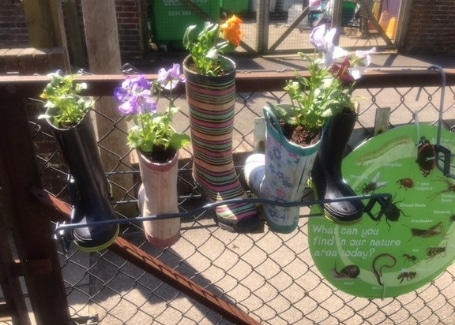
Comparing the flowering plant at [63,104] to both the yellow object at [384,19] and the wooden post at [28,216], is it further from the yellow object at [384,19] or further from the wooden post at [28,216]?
the yellow object at [384,19]

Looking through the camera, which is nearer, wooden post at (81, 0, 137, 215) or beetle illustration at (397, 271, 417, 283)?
beetle illustration at (397, 271, 417, 283)

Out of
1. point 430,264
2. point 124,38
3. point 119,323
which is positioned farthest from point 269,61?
point 430,264

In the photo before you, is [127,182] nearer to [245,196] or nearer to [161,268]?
[161,268]

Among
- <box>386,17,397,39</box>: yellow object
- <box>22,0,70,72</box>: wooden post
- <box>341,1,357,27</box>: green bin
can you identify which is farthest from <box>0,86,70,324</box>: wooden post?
<box>341,1,357,27</box>: green bin


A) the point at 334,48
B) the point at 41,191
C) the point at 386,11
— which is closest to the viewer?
the point at 334,48

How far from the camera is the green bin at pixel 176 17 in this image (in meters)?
7.83

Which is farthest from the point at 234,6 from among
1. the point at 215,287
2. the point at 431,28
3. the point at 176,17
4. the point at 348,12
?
the point at 215,287

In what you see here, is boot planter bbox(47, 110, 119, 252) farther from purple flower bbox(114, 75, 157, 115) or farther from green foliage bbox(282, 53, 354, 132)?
green foliage bbox(282, 53, 354, 132)

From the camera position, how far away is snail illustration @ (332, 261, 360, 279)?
1.63m

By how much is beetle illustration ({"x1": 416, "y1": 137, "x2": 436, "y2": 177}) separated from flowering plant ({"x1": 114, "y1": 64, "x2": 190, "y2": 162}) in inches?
29.0

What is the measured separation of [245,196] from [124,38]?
6450 millimetres

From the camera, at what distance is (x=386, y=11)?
10.4 m

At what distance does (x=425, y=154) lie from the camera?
1.47 metres

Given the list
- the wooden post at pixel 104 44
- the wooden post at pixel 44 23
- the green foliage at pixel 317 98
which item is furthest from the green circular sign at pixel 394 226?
the wooden post at pixel 44 23
